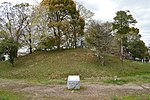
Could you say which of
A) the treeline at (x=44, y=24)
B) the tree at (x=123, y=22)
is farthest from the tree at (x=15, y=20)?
the tree at (x=123, y=22)

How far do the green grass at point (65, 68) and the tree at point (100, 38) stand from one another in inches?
45.1

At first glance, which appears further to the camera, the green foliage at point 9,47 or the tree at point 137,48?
the tree at point 137,48

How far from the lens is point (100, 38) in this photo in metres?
23.9

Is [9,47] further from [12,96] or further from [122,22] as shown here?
[122,22]

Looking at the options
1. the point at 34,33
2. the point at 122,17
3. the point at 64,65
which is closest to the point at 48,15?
the point at 34,33

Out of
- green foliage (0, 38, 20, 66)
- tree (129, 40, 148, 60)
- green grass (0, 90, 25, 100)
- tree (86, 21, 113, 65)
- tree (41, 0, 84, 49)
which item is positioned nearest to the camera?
green grass (0, 90, 25, 100)

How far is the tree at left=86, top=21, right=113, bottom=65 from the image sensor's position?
23.7 meters

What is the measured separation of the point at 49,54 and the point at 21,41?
388 cm

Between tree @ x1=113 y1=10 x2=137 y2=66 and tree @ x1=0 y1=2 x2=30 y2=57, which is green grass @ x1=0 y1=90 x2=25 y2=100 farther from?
tree @ x1=113 y1=10 x2=137 y2=66

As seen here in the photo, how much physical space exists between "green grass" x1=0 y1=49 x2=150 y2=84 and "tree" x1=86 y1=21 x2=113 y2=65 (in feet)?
3.76

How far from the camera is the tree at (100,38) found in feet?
77.8

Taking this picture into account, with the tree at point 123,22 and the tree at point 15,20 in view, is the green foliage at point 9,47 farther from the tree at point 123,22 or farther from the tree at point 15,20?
the tree at point 123,22

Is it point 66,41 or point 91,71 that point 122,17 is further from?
point 91,71

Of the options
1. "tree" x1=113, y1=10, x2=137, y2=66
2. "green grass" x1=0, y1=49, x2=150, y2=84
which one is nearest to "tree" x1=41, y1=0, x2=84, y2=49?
"green grass" x1=0, y1=49, x2=150, y2=84
